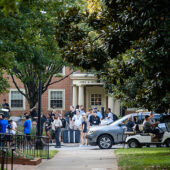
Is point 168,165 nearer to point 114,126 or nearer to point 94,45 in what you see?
point 94,45

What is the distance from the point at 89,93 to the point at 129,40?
31981 mm

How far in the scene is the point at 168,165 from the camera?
14188 mm

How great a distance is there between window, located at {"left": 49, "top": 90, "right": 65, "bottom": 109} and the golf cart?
2113 cm

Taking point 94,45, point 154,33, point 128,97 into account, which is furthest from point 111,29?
point 128,97

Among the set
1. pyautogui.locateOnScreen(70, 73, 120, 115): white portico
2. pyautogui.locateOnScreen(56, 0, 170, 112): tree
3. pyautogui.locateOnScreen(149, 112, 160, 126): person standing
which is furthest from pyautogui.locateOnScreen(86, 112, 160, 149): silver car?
pyautogui.locateOnScreen(70, 73, 120, 115): white portico

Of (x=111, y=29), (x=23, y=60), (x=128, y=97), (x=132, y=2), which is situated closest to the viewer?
(x=132, y=2)

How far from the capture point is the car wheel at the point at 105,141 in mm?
23172

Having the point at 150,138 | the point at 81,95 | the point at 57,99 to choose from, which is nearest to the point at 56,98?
the point at 57,99

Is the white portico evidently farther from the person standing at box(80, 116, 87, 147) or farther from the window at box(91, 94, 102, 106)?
the person standing at box(80, 116, 87, 147)

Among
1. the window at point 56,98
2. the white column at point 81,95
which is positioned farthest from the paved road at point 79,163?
the window at point 56,98

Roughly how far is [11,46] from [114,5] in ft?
13.7

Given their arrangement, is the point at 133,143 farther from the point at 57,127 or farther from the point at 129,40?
the point at 129,40

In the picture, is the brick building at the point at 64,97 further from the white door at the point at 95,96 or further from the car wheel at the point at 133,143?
the car wheel at the point at 133,143

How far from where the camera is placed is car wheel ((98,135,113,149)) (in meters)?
23.2
